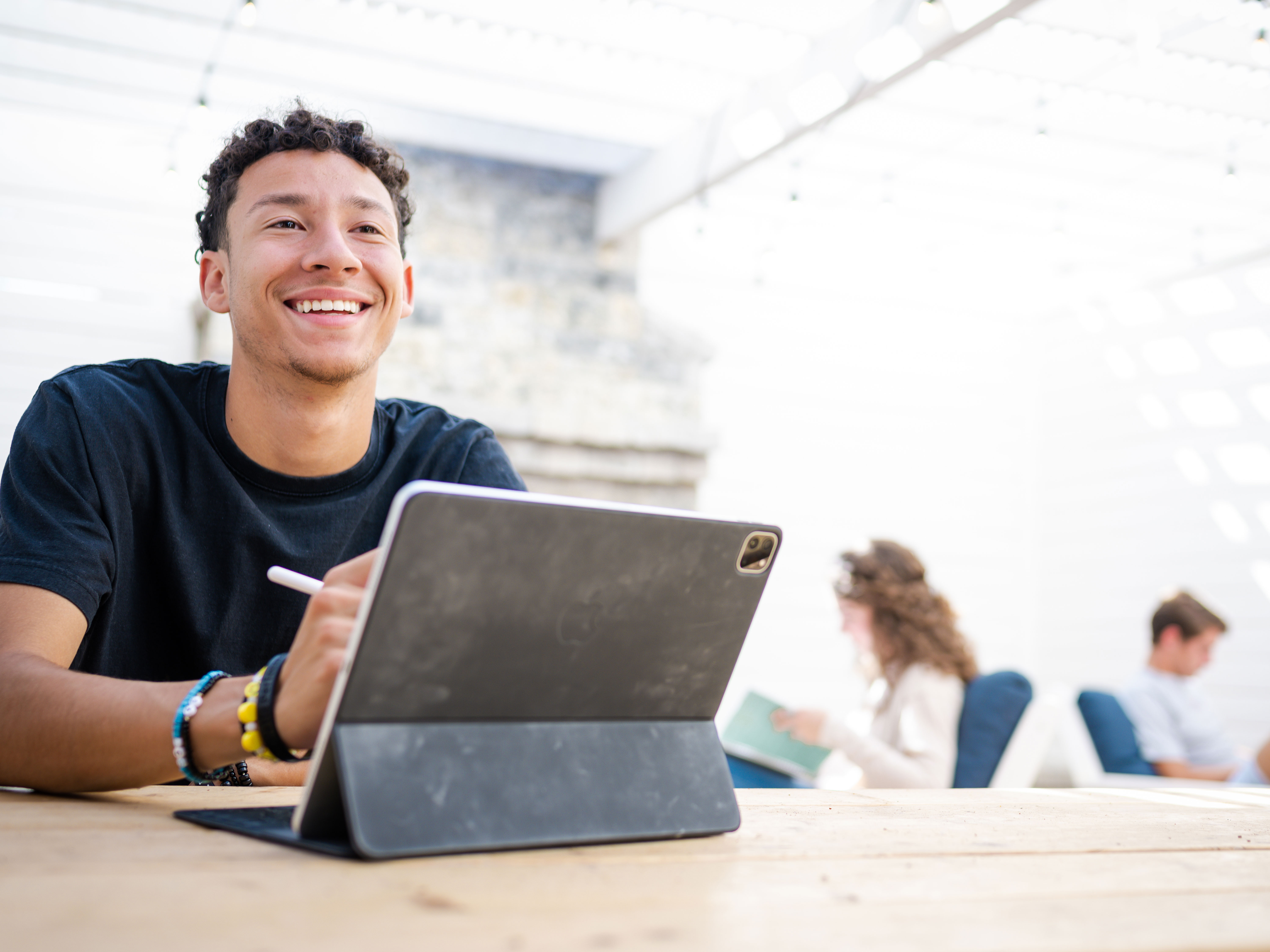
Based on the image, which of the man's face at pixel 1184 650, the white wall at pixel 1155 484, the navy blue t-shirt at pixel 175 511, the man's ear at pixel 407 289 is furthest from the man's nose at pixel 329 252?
the white wall at pixel 1155 484

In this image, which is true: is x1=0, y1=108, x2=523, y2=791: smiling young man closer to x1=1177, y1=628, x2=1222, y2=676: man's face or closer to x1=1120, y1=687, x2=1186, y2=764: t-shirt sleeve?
x1=1120, y1=687, x2=1186, y2=764: t-shirt sleeve

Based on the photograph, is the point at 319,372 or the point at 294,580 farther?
the point at 319,372

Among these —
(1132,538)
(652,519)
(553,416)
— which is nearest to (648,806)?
(652,519)

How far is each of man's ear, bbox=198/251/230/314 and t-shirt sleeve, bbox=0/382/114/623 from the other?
1.14 ft

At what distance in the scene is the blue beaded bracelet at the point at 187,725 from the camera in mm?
881

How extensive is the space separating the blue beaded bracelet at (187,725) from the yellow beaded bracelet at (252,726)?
5 centimetres

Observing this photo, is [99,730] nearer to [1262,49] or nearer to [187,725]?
[187,725]

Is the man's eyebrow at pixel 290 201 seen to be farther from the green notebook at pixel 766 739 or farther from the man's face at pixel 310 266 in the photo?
the green notebook at pixel 766 739

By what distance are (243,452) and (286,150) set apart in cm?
42

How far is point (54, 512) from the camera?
121 centimetres

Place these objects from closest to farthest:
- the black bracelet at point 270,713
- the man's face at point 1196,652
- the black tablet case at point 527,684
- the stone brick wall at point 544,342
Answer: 1. the black tablet case at point 527,684
2. the black bracelet at point 270,713
3. the man's face at point 1196,652
4. the stone brick wall at point 544,342

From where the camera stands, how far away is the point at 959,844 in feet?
2.99

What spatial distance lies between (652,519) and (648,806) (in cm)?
24

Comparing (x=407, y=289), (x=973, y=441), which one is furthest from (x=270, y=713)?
(x=973, y=441)
